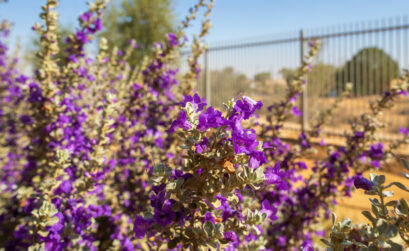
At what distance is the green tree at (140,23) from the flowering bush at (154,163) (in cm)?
1572

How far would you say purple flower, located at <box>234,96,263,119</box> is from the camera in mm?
1026

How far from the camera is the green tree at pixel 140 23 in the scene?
732 inches

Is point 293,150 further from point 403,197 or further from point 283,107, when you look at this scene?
point 403,197

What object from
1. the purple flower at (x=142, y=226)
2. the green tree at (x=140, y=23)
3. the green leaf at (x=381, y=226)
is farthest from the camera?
the green tree at (x=140, y=23)

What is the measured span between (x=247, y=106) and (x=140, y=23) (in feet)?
63.0

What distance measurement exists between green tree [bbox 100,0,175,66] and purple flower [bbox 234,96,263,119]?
1809cm

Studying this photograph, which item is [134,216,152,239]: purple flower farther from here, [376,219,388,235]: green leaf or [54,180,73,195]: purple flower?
[54,180,73,195]: purple flower

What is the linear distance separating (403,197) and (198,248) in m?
0.66

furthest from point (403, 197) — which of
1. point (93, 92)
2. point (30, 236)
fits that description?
point (93, 92)

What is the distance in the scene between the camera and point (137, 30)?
18.8 m

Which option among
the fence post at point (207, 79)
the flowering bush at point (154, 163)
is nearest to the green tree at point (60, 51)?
the flowering bush at point (154, 163)

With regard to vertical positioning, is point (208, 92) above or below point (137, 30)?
below

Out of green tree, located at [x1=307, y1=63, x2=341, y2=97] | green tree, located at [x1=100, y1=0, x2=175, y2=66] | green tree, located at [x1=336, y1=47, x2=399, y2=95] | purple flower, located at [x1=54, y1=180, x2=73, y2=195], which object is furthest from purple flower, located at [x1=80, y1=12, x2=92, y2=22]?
green tree, located at [x1=100, y1=0, x2=175, y2=66]

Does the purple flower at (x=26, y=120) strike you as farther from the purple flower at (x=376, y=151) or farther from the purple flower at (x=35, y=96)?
the purple flower at (x=376, y=151)
